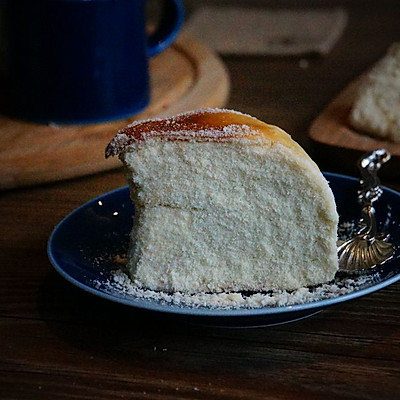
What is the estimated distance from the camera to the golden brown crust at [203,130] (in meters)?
0.76

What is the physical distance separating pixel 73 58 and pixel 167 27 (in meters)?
0.26

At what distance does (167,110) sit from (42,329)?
617 millimetres

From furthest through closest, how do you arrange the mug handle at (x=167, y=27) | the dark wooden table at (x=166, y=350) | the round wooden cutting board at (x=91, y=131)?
1. the mug handle at (x=167, y=27)
2. the round wooden cutting board at (x=91, y=131)
3. the dark wooden table at (x=166, y=350)

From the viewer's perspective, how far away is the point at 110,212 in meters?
0.92

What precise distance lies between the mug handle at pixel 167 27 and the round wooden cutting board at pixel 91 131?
0.07 m

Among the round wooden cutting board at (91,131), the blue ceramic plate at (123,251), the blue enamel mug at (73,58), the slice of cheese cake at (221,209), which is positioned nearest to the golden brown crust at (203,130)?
the slice of cheese cake at (221,209)

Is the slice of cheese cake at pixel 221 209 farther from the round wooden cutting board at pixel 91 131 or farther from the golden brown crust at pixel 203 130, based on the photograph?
the round wooden cutting board at pixel 91 131

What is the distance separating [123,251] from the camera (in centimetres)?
85

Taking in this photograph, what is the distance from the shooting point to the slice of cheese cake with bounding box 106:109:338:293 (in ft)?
2.50

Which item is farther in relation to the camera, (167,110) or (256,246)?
(167,110)

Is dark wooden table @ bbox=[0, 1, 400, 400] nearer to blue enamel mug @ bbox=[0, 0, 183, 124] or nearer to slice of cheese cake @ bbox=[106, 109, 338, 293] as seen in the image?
slice of cheese cake @ bbox=[106, 109, 338, 293]

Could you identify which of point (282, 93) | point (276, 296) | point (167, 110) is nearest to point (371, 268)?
point (276, 296)

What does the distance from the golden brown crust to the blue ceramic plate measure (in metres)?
0.12

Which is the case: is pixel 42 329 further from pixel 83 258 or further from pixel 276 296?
pixel 276 296
